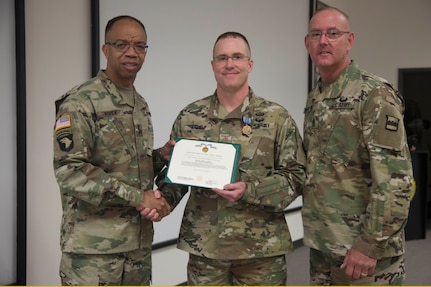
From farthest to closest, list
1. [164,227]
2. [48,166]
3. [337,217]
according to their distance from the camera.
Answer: [164,227] < [48,166] < [337,217]

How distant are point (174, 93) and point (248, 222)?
155 centimetres

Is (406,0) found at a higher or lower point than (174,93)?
higher

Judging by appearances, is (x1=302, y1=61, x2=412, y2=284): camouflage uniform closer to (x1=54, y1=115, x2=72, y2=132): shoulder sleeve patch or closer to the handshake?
the handshake

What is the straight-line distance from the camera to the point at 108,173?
1776 millimetres

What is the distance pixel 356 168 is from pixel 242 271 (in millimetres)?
601

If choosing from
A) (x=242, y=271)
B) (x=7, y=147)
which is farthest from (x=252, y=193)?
(x=7, y=147)

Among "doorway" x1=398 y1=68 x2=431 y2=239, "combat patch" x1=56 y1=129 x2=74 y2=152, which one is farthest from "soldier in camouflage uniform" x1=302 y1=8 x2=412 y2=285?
"doorway" x1=398 y1=68 x2=431 y2=239

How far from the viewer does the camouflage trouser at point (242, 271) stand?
182 centimetres

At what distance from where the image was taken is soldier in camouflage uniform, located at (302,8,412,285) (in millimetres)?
1621

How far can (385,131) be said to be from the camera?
5.32 ft

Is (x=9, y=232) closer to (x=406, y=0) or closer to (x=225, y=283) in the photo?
(x=225, y=283)

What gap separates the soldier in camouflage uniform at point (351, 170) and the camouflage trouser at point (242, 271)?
177mm

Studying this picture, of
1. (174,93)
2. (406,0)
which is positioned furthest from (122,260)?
(406,0)

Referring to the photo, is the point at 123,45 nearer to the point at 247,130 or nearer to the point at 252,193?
the point at 247,130
